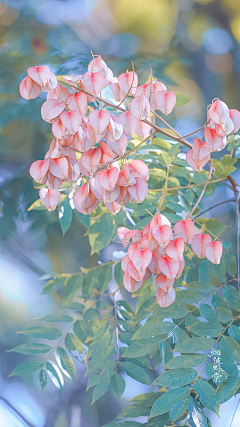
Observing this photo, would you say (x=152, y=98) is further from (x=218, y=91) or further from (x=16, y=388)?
(x=16, y=388)

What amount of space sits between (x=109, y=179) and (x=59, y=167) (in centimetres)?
9

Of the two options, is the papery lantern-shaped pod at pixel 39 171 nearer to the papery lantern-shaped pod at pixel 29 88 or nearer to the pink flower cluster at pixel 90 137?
the pink flower cluster at pixel 90 137

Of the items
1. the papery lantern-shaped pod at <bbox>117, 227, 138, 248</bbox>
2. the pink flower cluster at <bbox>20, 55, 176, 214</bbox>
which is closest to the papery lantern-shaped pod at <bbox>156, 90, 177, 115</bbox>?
the pink flower cluster at <bbox>20, 55, 176, 214</bbox>

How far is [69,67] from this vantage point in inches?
38.4

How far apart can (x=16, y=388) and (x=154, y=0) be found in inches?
49.0

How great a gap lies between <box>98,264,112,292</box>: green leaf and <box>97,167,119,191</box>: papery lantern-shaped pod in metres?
0.46

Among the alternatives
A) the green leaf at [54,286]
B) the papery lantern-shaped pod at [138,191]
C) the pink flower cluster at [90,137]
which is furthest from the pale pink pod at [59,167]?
the green leaf at [54,286]

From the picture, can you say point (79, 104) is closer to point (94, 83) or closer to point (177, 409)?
point (94, 83)

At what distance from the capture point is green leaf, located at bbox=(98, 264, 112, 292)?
2.82 ft

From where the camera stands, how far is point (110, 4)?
3.21ft

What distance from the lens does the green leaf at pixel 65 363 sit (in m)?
0.85

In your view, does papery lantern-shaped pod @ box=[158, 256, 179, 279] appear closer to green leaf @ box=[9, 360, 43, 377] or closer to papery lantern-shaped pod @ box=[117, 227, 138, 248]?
papery lantern-shaped pod @ box=[117, 227, 138, 248]

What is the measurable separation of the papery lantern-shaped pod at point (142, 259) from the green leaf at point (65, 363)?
0.51 m

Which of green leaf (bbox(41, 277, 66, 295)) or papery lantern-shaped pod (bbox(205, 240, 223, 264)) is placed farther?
green leaf (bbox(41, 277, 66, 295))
